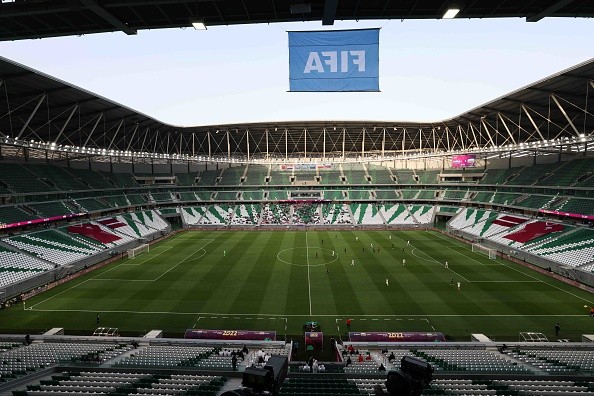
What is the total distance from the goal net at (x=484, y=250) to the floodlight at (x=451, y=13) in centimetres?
4235

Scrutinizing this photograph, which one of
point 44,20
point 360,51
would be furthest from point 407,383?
point 44,20

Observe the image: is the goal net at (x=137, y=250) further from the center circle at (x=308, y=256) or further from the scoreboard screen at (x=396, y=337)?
the scoreboard screen at (x=396, y=337)

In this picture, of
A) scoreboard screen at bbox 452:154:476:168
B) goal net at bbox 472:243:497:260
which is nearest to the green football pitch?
goal net at bbox 472:243:497:260

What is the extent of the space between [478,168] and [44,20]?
8061 centimetres

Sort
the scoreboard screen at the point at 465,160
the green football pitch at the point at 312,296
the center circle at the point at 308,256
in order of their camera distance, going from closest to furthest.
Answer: the green football pitch at the point at 312,296 → the center circle at the point at 308,256 → the scoreboard screen at the point at 465,160

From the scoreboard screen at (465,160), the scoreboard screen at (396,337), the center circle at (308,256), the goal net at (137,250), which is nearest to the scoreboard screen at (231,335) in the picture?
the scoreboard screen at (396,337)

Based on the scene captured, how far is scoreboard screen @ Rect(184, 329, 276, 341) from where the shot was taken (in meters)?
22.2

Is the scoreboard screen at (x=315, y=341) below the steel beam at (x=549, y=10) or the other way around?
below

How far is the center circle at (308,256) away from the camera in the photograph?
134 feet

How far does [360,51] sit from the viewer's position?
9375 millimetres

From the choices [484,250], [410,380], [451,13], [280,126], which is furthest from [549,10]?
[280,126]

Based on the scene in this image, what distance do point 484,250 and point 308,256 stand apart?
2438cm

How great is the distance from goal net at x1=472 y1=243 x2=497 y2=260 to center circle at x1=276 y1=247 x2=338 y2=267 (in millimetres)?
19880

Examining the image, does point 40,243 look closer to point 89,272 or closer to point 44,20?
point 89,272
